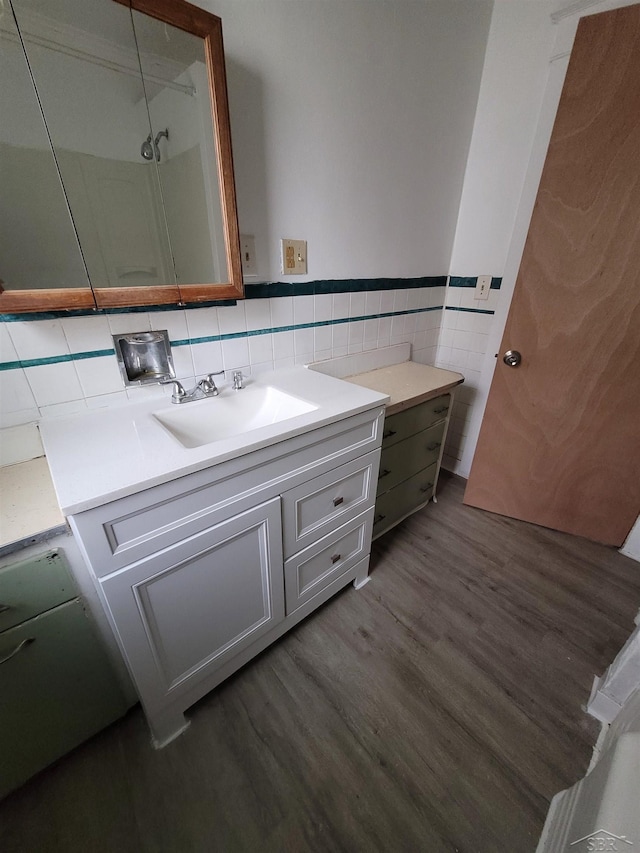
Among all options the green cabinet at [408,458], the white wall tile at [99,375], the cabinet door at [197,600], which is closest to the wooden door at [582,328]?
the green cabinet at [408,458]

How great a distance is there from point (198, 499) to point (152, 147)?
97 cm

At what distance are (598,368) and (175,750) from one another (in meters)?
2.08

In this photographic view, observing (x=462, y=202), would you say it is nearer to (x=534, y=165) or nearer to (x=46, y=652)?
(x=534, y=165)

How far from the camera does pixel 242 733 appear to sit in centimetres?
103

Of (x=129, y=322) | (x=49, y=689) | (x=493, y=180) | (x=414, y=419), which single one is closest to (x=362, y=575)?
(x=414, y=419)

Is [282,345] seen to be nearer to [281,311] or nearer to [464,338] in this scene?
[281,311]

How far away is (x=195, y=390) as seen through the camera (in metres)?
1.14

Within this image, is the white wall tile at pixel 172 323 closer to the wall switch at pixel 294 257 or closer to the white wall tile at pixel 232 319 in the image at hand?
the white wall tile at pixel 232 319

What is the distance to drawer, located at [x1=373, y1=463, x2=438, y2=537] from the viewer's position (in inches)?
63.3

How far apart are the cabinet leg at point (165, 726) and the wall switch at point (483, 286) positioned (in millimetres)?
2238

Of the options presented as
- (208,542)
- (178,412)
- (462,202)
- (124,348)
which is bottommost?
(208,542)

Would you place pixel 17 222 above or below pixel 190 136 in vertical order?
below

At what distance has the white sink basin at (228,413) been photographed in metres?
1.05

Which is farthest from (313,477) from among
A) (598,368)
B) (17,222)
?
(598,368)
